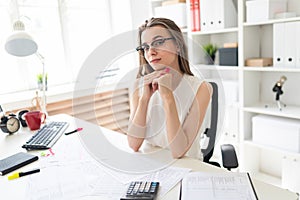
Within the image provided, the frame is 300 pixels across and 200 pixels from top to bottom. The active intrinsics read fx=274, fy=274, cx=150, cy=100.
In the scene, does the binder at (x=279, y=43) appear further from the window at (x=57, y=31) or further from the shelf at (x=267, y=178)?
the window at (x=57, y=31)

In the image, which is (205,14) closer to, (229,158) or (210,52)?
(210,52)

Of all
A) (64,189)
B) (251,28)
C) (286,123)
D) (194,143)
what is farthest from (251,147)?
Result: (64,189)

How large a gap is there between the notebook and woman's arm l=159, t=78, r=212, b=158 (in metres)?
0.62

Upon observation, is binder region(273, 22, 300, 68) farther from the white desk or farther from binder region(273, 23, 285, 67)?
the white desk

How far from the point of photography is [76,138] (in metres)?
1.46

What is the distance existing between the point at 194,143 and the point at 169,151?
0.41 feet

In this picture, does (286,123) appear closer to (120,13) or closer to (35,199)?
(35,199)

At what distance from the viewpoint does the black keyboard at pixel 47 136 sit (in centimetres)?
135

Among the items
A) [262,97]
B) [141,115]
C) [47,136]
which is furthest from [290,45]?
[47,136]

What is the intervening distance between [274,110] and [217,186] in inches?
55.5

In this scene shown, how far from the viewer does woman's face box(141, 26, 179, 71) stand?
1.18 meters

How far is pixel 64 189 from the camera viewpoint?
0.92 metres

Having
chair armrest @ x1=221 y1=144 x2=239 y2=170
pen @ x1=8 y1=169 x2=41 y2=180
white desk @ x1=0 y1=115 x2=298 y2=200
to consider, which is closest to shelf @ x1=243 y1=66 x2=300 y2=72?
chair armrest @ x1=221 y1=144 x2=239 y2=170

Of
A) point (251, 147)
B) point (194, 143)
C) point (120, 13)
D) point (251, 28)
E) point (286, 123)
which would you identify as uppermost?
point (120, 13)
